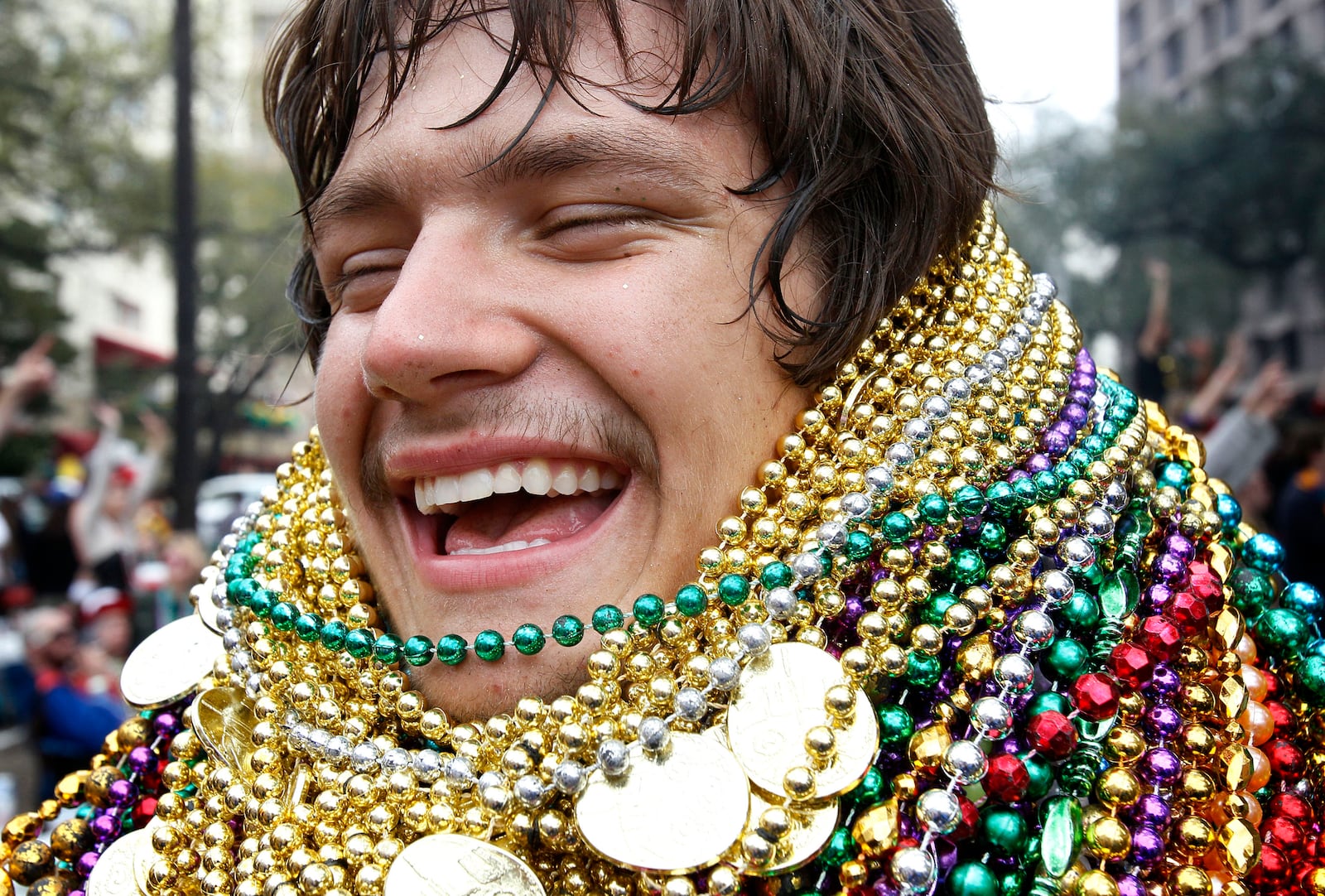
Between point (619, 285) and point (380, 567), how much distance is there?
0.58 metres

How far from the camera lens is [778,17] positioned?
1.44 metres

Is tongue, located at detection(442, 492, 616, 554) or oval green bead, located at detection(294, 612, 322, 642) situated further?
oval green bead, located at detection(294, 612, 322, 642)

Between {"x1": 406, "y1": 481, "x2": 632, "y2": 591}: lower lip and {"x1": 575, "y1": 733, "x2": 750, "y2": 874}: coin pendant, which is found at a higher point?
{"x1": 406, "y1": 481, "x2": 632, "y2": 591}: lower lip

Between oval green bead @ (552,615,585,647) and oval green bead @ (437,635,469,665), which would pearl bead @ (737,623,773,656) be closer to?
oval green bead @ (552,615,585,647)

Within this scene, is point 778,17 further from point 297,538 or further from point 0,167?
point 0,167

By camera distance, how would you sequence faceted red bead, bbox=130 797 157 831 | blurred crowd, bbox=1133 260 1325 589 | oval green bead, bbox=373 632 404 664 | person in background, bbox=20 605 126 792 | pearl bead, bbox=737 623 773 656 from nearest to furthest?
pearl bead, bbox=737 623 773 656 → oval green bead, bbox=373 632 404 664 → faceted red bead, bbox=130 797 157 831 → blurred crowd, bbox=1133 260 1325 589 → person in background, bbox=20 605 126 792

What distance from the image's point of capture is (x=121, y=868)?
4.98 ft

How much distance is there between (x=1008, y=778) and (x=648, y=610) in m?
0.47

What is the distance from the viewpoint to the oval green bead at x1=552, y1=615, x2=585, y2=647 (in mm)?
1318

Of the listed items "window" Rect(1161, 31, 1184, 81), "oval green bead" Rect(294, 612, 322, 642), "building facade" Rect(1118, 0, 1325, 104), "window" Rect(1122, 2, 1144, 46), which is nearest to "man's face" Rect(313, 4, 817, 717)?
"oval green bead" Rect(294, 612, 322, 642)

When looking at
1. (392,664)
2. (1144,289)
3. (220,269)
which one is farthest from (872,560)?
(1144,289)

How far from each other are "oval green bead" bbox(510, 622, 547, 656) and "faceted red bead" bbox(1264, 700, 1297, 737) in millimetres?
994

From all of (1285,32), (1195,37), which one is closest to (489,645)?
(1285,32)

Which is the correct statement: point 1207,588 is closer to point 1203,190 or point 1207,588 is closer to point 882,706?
point 882,706
